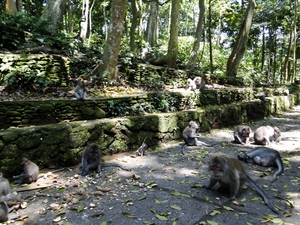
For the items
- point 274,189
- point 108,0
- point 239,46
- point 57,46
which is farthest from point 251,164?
point 108,0

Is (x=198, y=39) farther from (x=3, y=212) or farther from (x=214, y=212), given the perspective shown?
(x=3, y=212)

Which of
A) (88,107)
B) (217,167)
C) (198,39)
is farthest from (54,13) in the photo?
(217,167)

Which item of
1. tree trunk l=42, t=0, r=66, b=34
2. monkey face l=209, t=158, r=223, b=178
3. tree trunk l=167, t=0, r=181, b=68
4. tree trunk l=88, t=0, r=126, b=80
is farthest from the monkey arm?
tree trunk l=42, t=0, r=66, b=34

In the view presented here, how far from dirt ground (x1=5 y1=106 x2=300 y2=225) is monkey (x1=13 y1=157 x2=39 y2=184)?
0.55ft

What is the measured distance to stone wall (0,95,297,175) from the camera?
16.0 feet

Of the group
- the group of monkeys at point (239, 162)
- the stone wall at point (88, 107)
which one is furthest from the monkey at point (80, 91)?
the group of monkeys at point (239, 162)

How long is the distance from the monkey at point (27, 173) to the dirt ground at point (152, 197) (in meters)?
0.17

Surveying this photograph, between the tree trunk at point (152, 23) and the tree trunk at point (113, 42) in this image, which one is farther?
the tree trunk at point (152, 23)

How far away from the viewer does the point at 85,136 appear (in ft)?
19.0

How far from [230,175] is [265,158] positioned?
225 centimetres

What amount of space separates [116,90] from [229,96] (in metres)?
6.08

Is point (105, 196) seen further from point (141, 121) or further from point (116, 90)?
point (116, 90)

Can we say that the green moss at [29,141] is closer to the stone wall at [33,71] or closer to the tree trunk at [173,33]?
the stone wall at [33,71]

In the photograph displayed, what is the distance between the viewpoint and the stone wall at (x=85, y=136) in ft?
16.0
